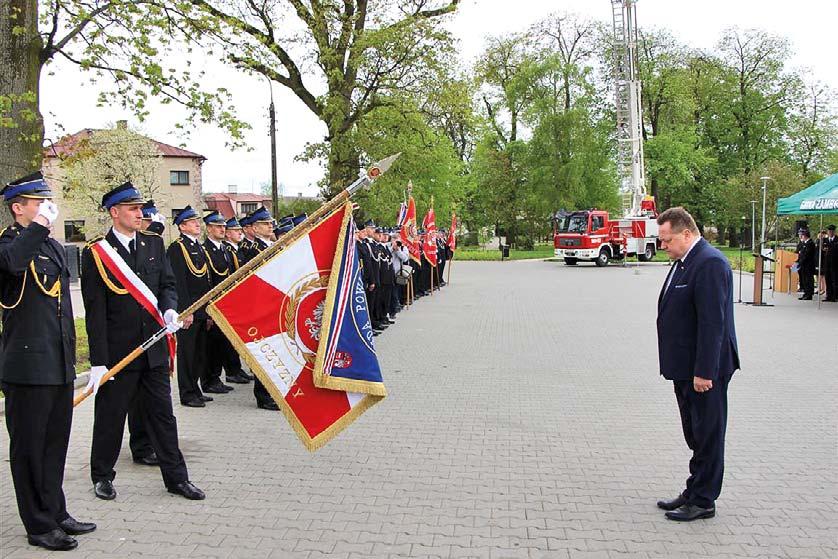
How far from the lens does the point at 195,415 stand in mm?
7180

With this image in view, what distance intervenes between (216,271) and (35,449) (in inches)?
159

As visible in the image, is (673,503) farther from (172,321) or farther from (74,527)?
(74,527)

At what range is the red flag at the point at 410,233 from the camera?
1728 cm

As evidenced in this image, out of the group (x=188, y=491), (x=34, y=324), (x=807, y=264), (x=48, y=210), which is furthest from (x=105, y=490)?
(x=807, y=264)

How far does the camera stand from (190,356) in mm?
7547

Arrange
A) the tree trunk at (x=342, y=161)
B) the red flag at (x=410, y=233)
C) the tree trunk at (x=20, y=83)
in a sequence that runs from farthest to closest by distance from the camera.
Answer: the tree trunk at (x=342, y=161)
the red flag at (x=410, y=233)
the tree trunk at (x=20, y=83)

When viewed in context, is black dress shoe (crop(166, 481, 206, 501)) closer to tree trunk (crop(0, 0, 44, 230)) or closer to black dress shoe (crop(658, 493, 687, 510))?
black dress shoe (crop(658, 493, 687, 510))

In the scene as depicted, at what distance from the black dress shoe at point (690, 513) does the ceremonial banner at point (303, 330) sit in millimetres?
2022

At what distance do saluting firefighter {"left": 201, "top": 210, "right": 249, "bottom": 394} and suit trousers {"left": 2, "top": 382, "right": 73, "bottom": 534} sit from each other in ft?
12.0

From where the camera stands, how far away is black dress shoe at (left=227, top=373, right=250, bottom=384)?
867 cm

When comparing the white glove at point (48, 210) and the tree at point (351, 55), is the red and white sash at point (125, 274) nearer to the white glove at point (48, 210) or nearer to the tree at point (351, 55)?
the white glove at point (48, 210)

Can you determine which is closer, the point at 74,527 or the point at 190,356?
the point at 74,527

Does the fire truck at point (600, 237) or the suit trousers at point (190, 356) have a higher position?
the fire truck at point (600, 237)

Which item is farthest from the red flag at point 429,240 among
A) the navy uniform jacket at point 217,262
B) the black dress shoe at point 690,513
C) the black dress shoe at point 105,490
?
the black dress shoe at point 690,513
